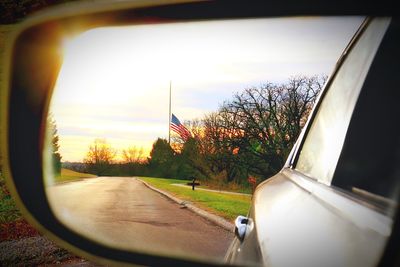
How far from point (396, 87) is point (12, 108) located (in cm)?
109

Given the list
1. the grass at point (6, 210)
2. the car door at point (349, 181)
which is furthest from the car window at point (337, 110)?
the grass at point (6, 210)

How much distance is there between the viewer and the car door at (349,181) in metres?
0.94

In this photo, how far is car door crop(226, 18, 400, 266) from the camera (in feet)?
3.07

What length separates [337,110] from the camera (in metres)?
1.64

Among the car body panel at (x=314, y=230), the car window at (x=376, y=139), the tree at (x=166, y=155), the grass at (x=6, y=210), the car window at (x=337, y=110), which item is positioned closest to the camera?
the car body panel at (x=314, y=230)

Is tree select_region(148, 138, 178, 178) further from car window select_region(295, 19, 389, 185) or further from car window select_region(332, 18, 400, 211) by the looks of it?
car window select_region(332, 18, 400, 211)

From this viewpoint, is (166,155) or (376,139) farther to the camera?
(166,155)

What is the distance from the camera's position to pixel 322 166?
1606 millimetres

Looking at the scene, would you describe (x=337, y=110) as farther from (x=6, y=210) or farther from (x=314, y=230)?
(x=6, y=210)

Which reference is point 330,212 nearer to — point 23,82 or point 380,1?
point 380,1

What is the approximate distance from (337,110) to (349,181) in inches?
17.7

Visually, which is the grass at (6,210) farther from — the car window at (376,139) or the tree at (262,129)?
the car window at (376,139)

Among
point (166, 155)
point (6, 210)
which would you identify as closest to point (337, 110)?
point (166, 155)

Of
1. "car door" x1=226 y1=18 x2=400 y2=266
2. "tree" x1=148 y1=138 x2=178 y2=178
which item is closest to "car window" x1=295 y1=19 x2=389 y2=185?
"car door" x1=226 y1=18 x2=400 y2=266
